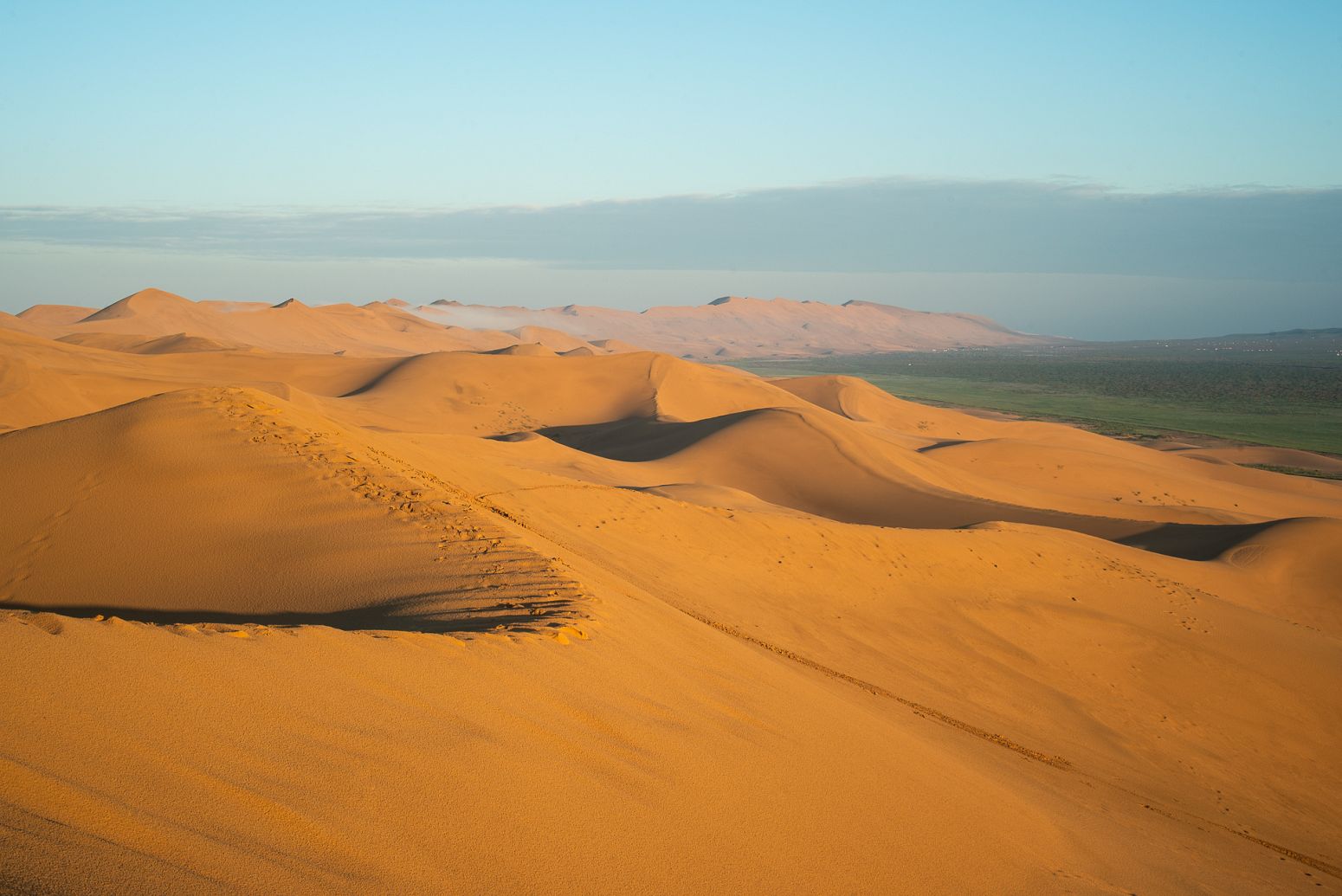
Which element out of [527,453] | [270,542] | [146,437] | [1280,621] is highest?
[146,437]

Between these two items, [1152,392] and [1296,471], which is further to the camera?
[1152,392]

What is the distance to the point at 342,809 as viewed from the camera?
3.41m

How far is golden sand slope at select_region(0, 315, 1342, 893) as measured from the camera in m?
3.42

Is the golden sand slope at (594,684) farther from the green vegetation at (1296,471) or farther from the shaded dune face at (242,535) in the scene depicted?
the green vegetation at (1296,471)

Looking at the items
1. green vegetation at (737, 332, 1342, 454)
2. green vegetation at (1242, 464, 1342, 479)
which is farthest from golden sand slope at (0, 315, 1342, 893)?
green vegetation at (737, 332, 1342, 454)

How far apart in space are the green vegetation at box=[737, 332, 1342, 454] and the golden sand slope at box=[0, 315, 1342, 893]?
123 feet

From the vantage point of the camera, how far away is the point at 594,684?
17.9 ft

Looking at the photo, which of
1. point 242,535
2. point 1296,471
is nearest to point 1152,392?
point 1296,471

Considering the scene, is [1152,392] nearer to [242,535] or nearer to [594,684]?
[242,535]

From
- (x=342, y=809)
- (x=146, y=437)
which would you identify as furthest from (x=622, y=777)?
(x=146, y=437)

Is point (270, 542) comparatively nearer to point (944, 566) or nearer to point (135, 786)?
point (135, 786)

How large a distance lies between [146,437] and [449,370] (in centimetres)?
2998

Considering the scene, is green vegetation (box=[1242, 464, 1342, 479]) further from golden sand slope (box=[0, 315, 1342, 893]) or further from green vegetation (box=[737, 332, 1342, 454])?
golden sand slope (box=[0, 315, 1342, 893])

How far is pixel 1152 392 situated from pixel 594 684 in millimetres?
80491
